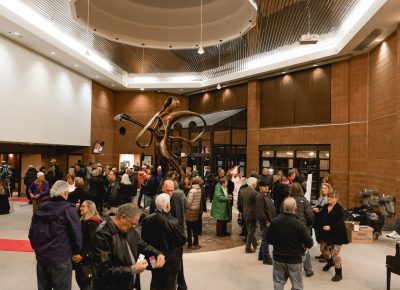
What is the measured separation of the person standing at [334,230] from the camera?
4984mm

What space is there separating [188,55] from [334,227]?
10.3 meters

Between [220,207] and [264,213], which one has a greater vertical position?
[264,213]

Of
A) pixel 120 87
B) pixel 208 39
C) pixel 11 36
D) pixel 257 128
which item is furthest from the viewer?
pixel 120 87

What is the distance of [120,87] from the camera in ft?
57.0

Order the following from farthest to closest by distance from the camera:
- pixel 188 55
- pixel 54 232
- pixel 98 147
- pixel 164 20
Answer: pixel 98 147 < pixel 188 55 < pixel 164 20 < pixel 54 232

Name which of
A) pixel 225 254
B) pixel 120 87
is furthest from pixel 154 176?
pixel 120 87

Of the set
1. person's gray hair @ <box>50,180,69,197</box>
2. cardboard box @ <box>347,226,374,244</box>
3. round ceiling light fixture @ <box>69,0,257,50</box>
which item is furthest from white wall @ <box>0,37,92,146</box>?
cardboard box @ <box>347,226,374,244</box>

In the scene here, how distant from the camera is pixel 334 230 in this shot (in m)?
5.01

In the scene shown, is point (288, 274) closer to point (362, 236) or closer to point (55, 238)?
point (55, 238)

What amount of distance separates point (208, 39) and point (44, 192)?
5610 millimetres

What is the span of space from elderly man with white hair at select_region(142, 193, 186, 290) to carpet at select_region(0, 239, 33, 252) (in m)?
3.98

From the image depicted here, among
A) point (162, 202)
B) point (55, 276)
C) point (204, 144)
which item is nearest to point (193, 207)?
point (162, 202)

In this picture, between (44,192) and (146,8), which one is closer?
(146,8)

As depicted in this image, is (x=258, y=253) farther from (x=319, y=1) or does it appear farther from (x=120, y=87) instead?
(x=120, y=87)
